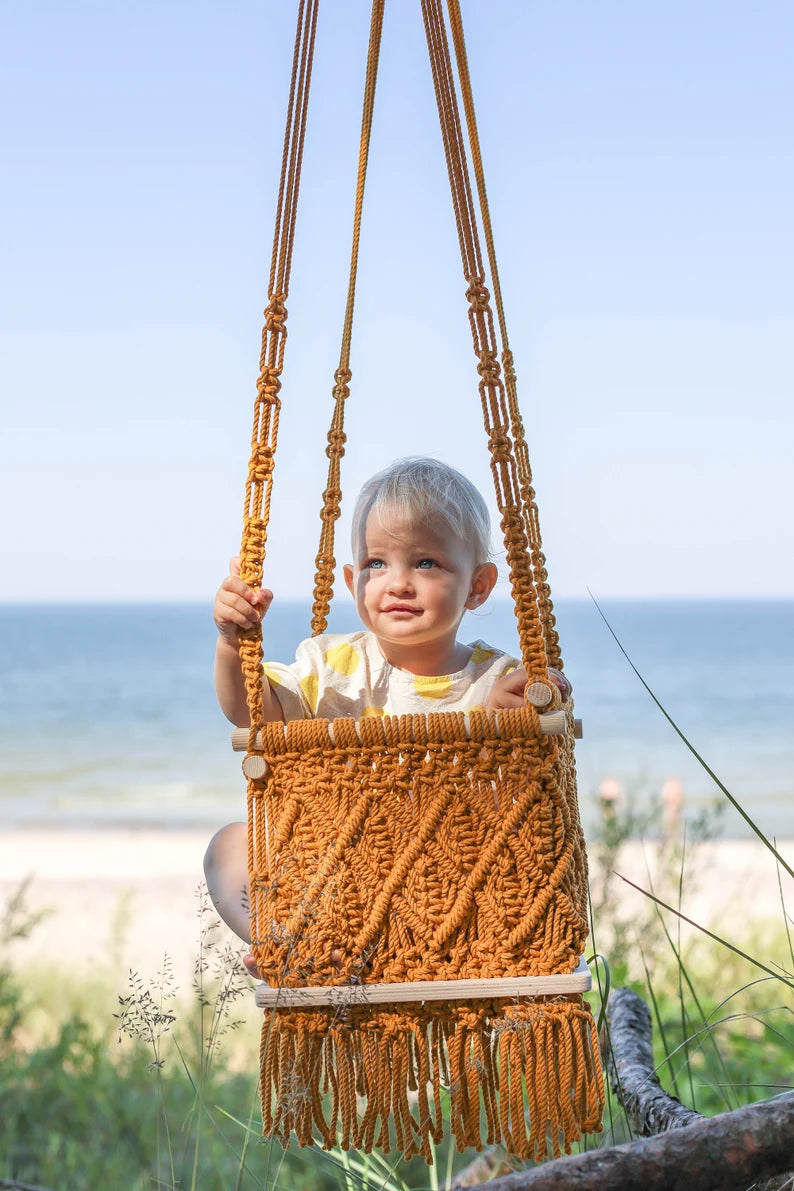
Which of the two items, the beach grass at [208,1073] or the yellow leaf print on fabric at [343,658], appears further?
the beach grass at [208,1073]

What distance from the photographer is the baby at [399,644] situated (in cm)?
161

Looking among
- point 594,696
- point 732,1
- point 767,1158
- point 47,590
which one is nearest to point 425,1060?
point 767,1158

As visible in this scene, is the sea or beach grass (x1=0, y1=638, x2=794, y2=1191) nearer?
beach grass (x1=0, y1=638, x2=794, y2=1191)

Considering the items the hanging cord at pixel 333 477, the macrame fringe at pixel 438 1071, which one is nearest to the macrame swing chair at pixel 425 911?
the macrame fringe at pixel 438 1071

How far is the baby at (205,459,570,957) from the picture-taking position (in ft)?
5.29

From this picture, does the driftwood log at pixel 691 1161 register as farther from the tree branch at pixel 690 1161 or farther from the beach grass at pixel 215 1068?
the beach grass at pixel 215 1068

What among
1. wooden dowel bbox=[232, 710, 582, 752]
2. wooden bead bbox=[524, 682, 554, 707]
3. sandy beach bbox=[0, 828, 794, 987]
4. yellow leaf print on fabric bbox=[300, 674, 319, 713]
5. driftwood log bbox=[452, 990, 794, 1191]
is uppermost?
sandy beach bbox=[0, 828, 794, 987]

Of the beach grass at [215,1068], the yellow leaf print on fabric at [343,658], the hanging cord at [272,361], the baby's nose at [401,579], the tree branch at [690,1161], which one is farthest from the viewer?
the beach grass at [215,1068]

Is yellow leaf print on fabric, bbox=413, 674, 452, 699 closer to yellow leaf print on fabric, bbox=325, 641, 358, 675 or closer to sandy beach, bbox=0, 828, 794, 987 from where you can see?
yellow leaf print on fabric, bbox=325, 641, 358, 675

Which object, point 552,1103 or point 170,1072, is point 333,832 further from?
point 170,1072

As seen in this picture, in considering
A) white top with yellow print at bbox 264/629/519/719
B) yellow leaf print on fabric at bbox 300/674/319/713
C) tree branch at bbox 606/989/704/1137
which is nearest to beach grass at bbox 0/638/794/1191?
tree branch at bbox 606/989/704/1137

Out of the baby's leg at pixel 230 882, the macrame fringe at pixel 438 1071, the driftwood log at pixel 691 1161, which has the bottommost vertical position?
the driftwood log at pixel 691 1161

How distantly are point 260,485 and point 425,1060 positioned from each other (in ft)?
2.41

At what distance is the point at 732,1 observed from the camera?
43.0 ft
